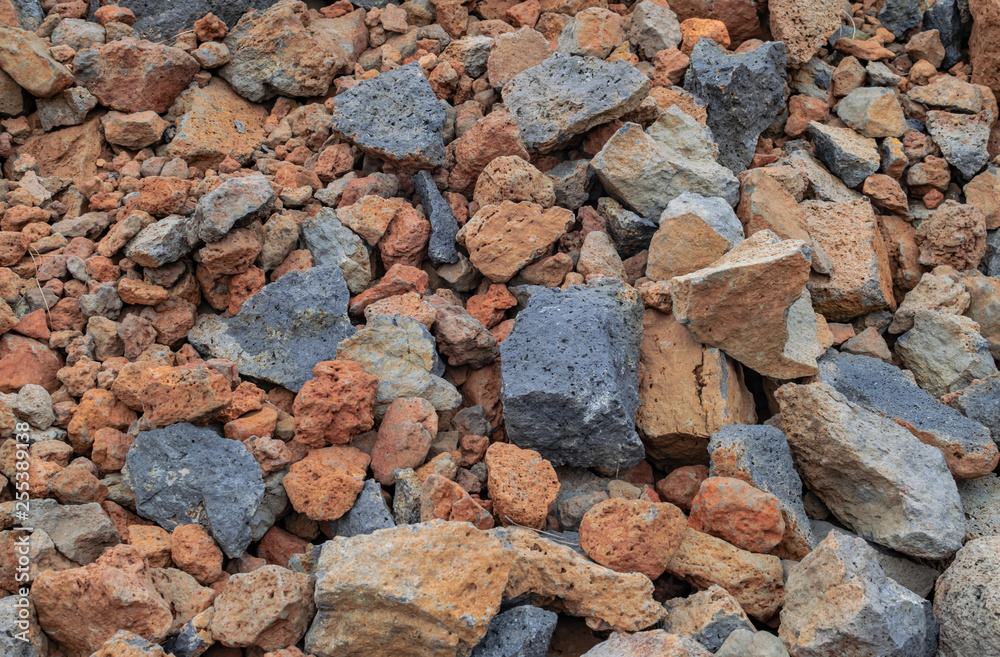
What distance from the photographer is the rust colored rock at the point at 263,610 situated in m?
2.54

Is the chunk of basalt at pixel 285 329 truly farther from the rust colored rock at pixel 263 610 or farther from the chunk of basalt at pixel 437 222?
the rust colored rock at pixel 263 610

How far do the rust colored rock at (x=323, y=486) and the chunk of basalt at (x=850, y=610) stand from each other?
5.23ft

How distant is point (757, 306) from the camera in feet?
10.5

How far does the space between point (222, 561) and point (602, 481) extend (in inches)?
59.8

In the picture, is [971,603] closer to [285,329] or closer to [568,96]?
[285,329]

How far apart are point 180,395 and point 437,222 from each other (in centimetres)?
151

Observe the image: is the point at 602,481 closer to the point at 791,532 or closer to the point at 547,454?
the point at 547,454

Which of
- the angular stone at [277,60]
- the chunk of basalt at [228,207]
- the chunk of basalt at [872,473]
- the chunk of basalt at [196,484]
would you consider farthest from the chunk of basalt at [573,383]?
the angular stone at [277,60]

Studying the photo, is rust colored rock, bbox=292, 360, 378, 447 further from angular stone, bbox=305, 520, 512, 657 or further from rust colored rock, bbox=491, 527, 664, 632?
rust colored rock, bbox=491, 527, 664, 632

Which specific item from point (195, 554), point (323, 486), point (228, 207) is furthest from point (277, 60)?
point (195, 554)

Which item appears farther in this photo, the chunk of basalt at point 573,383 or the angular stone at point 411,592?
the chunk of basalt at point 573,383

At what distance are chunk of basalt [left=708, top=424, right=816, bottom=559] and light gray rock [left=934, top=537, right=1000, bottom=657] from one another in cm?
46

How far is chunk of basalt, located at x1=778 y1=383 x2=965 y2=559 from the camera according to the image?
9.40ft

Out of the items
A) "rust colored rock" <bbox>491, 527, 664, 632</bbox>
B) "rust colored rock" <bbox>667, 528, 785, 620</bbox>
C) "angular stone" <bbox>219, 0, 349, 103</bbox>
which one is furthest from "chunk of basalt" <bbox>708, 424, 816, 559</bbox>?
"angular stone" <bbox>219, 0, 349, 103</bbox>
